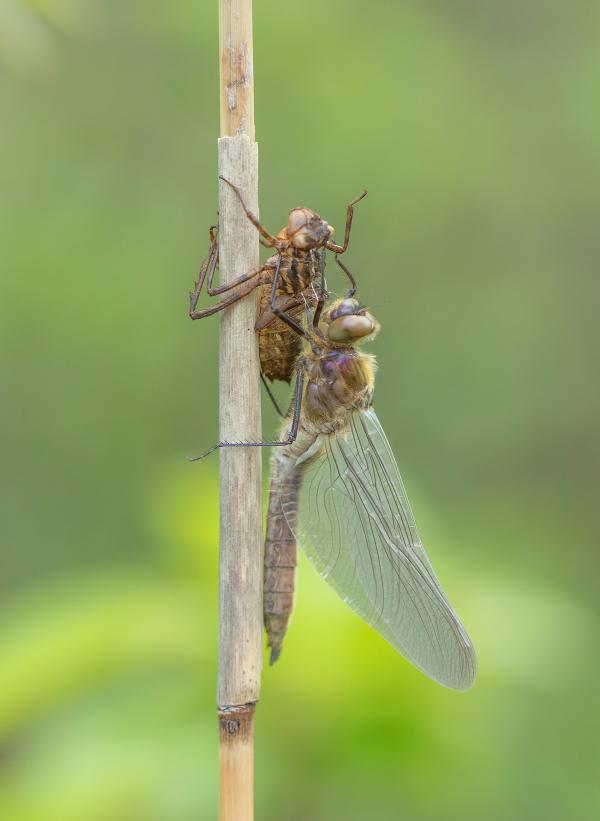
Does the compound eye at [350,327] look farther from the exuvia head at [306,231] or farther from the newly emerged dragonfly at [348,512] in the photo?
the exuvia head at [306,231]

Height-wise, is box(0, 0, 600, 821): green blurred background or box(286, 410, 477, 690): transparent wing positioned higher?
box(0, 0, 600, 821): green blurred background

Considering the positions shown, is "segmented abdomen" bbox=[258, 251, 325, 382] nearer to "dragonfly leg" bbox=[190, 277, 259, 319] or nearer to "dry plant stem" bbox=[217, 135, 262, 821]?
"dragonfly leg" bbox=[190, 277, 259, 319]

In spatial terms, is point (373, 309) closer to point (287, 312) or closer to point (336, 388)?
point (336, 388)

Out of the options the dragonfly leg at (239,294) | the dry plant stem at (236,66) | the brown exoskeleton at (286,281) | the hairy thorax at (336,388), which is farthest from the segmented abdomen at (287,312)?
the dry plant stem at (236,66)

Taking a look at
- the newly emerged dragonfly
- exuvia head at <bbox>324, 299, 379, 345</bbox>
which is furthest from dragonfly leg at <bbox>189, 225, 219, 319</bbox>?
exuvia head at <bbox>324, 299, 379, 345</bbox>

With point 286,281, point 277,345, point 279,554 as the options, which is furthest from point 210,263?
point 279,554

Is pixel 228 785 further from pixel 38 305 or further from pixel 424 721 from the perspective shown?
pixel 38 305

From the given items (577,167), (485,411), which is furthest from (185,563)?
(577,167)
